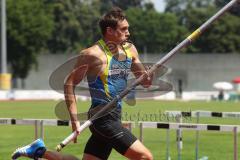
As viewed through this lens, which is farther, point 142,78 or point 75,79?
point 142,78

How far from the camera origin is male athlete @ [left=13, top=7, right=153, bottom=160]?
288 inches

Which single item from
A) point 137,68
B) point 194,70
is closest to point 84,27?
point 194,70

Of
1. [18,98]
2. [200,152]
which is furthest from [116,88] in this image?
[18,98]

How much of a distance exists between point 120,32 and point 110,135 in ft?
3.55

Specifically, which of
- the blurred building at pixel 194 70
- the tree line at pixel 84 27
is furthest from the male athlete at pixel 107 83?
the tree line at pixel 84 27

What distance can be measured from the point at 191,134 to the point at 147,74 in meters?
13.5

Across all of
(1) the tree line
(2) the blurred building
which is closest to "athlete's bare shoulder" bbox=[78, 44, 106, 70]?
(2) the blurred building

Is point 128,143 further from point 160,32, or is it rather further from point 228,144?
point 160,32

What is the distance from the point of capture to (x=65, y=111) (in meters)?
8.52

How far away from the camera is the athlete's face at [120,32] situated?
7.36 metres

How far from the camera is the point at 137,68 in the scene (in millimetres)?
7723

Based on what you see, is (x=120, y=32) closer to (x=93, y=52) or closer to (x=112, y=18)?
(x=112, y=18)

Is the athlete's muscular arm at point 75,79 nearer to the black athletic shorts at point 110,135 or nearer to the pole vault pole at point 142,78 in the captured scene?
the pole vault pole at point 142,78

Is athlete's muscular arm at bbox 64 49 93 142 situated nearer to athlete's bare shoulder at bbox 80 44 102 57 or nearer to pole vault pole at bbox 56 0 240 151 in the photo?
athlete's bare shoulder at bbox 80 44 102 57
